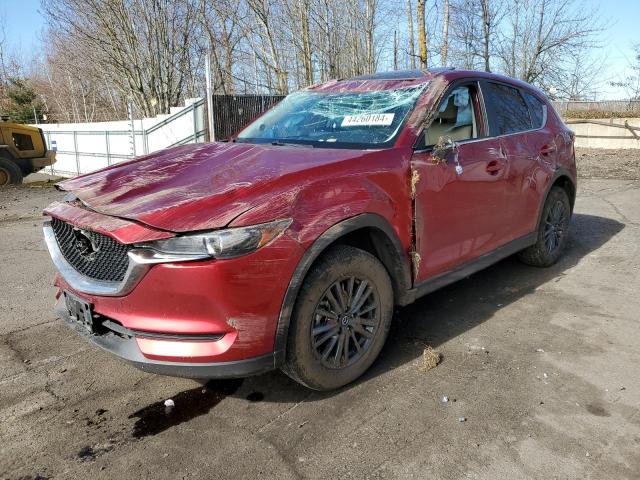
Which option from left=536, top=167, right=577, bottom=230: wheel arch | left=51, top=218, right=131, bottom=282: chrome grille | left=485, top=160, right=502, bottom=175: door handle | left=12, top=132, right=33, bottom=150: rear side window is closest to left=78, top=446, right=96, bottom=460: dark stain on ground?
left=51, top=218, right=131, bottom=282: chrome grille

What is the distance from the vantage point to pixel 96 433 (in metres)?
2.62

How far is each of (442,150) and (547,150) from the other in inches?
74.3

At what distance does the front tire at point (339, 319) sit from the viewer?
8.61 feet

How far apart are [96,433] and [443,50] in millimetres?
23435

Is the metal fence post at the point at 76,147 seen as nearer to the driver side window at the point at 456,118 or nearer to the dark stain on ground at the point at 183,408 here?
the driver side window at the point at 456,118

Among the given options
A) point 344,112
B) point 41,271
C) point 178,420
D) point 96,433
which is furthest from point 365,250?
point 41,271

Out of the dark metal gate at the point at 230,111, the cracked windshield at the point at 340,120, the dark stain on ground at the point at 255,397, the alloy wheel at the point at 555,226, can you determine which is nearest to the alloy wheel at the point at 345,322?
the dark stain on ground at the point at 255,397

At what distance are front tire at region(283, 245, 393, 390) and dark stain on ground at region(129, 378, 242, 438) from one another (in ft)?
1.74

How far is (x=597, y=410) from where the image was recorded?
8.91ft

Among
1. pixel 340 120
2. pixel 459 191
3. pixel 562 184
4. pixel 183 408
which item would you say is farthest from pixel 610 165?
pixel 183 408

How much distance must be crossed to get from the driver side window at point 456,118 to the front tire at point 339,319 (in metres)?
1.02

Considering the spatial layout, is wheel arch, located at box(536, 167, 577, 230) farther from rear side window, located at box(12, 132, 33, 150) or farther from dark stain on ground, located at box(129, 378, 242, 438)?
rear side window, located at box(12, 132, 33, 150)

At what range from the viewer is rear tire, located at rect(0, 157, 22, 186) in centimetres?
1421

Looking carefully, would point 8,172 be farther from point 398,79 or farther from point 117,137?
point 398,79
